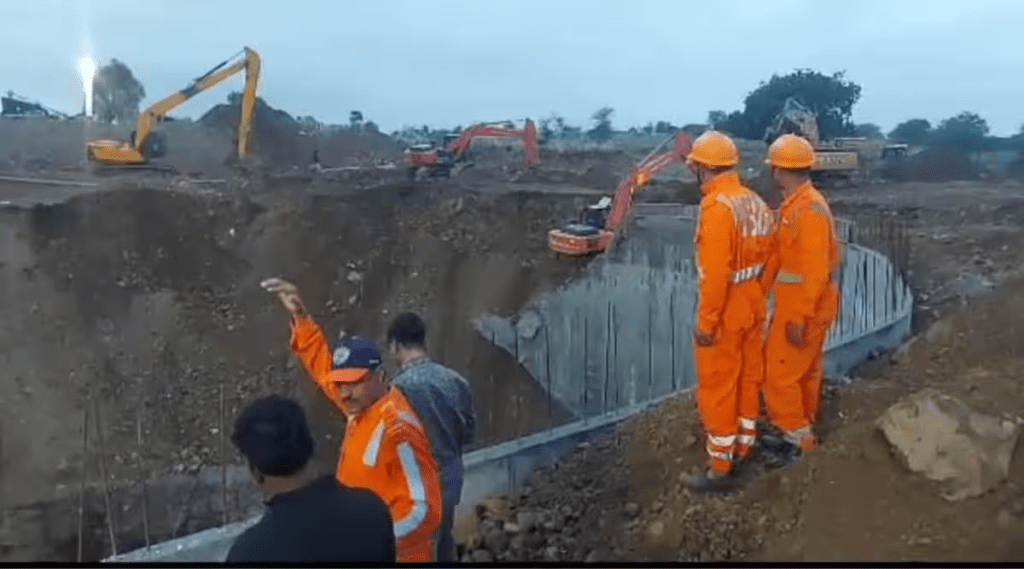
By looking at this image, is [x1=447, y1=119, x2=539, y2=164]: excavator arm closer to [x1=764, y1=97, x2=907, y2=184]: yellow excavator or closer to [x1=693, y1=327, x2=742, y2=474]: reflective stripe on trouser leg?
[x1=764, y1=97, x2=907, y2=184]: yellow excavator

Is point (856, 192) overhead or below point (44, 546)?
overhead

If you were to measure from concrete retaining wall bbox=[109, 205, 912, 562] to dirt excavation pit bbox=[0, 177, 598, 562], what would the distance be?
1.77 feet

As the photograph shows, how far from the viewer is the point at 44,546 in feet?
32.3

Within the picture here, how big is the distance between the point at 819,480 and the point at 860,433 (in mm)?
312

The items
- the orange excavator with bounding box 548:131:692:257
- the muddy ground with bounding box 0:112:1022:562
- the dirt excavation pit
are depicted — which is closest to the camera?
the dirt excavation pit

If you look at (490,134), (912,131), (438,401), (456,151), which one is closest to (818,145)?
(490,134)

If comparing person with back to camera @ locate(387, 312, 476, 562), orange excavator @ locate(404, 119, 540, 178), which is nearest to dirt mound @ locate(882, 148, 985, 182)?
orange excavator @ locate(404, 119, 540, 178)

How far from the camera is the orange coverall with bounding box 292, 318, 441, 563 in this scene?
2895mm

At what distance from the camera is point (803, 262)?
448 centimetres

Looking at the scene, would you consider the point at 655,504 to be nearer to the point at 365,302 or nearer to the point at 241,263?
the point at 365,302

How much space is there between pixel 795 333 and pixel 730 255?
1.67 ft

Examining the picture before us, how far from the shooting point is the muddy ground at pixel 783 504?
3.77m

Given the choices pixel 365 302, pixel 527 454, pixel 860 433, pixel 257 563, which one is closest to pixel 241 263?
pixel 365 302

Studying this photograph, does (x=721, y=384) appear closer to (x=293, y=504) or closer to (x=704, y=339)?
(x=704, y=339)
